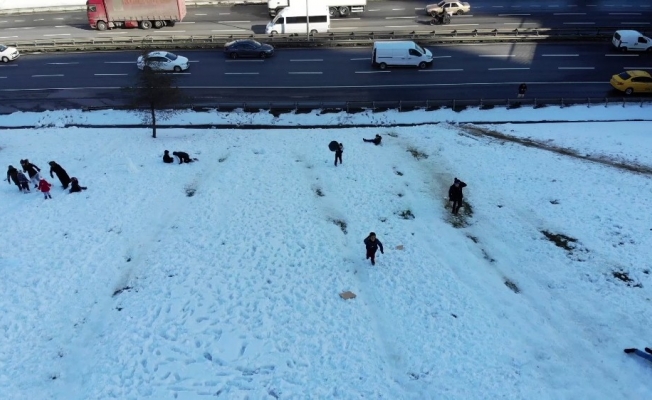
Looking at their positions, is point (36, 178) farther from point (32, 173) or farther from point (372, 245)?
point (372, 245)

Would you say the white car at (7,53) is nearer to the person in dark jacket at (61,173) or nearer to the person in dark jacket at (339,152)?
the person in dark jacket at (61,173)

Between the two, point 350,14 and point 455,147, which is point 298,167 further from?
point 350,14

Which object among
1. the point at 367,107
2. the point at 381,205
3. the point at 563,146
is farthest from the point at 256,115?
the point at 563,146

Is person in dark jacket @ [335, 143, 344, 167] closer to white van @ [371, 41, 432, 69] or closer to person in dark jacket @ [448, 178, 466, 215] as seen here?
person in dark jacket @ [448, 178, 466, 215]

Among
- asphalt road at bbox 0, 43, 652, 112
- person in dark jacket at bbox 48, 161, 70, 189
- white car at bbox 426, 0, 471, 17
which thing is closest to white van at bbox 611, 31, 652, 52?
asphalt road at bbox 0, 43, 652, 112

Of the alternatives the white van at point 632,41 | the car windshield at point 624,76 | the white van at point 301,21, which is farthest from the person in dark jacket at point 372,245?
the white van at point 632,41

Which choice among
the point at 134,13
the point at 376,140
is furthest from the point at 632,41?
the point at 134,13

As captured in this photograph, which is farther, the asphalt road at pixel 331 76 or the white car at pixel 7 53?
the white car at pixel 7 53
